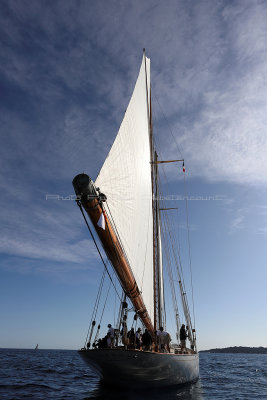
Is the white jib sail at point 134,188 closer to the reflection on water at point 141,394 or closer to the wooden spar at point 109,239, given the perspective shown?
the wooden spar at point 109,239

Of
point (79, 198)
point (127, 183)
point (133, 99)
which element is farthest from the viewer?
point (133, 99)

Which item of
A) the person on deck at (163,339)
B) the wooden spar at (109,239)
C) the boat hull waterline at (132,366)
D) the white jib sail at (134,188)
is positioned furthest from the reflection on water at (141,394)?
the white jib sail at (134,188)

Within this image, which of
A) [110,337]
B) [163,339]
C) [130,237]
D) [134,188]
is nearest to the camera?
[130,237]

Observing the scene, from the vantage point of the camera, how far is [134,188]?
14.4m

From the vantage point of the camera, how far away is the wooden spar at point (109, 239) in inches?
411

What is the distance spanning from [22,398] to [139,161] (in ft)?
40.9

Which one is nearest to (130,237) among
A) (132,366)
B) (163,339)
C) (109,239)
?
(109,239)

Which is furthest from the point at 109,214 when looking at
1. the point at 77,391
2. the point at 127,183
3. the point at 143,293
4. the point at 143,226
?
the point at 77,391

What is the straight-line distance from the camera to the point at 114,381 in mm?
14562

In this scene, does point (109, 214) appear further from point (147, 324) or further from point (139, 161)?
point (147, 324)

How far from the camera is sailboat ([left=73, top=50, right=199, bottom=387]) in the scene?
1134 centimetres

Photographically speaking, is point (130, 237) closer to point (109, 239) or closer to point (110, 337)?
point (109, 239)

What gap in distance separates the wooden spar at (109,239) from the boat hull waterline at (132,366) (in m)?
2.44

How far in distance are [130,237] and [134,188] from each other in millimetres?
2418
